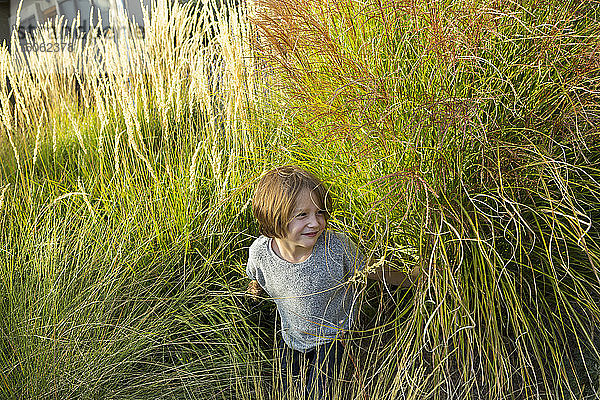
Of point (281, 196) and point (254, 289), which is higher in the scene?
point (281, 196)

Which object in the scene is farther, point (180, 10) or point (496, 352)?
point (180, 10)

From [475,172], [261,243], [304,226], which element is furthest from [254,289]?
[475,172]

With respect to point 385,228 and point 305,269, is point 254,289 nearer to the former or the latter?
point 305,269

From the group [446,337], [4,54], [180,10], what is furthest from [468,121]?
[4,54]

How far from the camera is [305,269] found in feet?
6.50

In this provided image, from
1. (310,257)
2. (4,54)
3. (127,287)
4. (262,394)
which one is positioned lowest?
(262,394)

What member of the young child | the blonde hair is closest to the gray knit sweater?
the young child

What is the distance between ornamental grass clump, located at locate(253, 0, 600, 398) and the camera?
1789 millimetres

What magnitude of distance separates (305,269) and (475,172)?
23.6 inches

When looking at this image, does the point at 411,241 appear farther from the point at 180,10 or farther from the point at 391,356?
the point at 180,10

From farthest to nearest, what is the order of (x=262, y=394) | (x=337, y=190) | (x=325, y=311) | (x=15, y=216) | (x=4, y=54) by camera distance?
(x=4, y=54), (x=15, y=216), (x=337, y=190), (x=325, y=311), (x=262, y=394)

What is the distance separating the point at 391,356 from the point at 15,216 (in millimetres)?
1596

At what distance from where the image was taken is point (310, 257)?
6.50 feet

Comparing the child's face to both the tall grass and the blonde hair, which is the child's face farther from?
the tall grass
